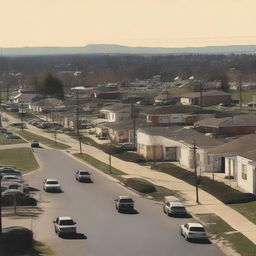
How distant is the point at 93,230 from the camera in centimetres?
3916

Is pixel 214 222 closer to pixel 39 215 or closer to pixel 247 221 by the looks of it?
pixel 247 221

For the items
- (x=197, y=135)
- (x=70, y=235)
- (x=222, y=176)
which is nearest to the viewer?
(x=70, y=235)

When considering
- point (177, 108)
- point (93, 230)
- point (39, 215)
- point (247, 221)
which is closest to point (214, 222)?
point (247, 221)

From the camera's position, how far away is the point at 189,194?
5103 cm

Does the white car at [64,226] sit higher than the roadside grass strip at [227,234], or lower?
higher

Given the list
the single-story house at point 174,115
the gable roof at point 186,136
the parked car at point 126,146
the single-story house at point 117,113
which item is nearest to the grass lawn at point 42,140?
the parked car at point 126,146

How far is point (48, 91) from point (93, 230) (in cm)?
13122

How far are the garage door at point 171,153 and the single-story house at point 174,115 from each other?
27.9 m

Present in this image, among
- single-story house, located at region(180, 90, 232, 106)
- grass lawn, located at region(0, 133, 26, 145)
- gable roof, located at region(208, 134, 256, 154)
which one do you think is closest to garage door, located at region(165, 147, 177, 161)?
gable roof, located at region(208, 134, 256, 154)

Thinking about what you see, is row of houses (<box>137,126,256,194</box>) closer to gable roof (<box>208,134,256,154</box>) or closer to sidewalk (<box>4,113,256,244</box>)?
gable roof (<box>208,134,256,154</box>)

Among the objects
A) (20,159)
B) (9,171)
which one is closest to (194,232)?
(9,171)

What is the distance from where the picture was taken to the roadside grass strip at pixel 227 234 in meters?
34.5

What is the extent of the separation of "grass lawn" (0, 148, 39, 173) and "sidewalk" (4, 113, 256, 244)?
19.8 feet

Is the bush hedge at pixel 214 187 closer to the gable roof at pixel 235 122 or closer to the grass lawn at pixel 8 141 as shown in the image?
the gable roof at pixel 235 122
